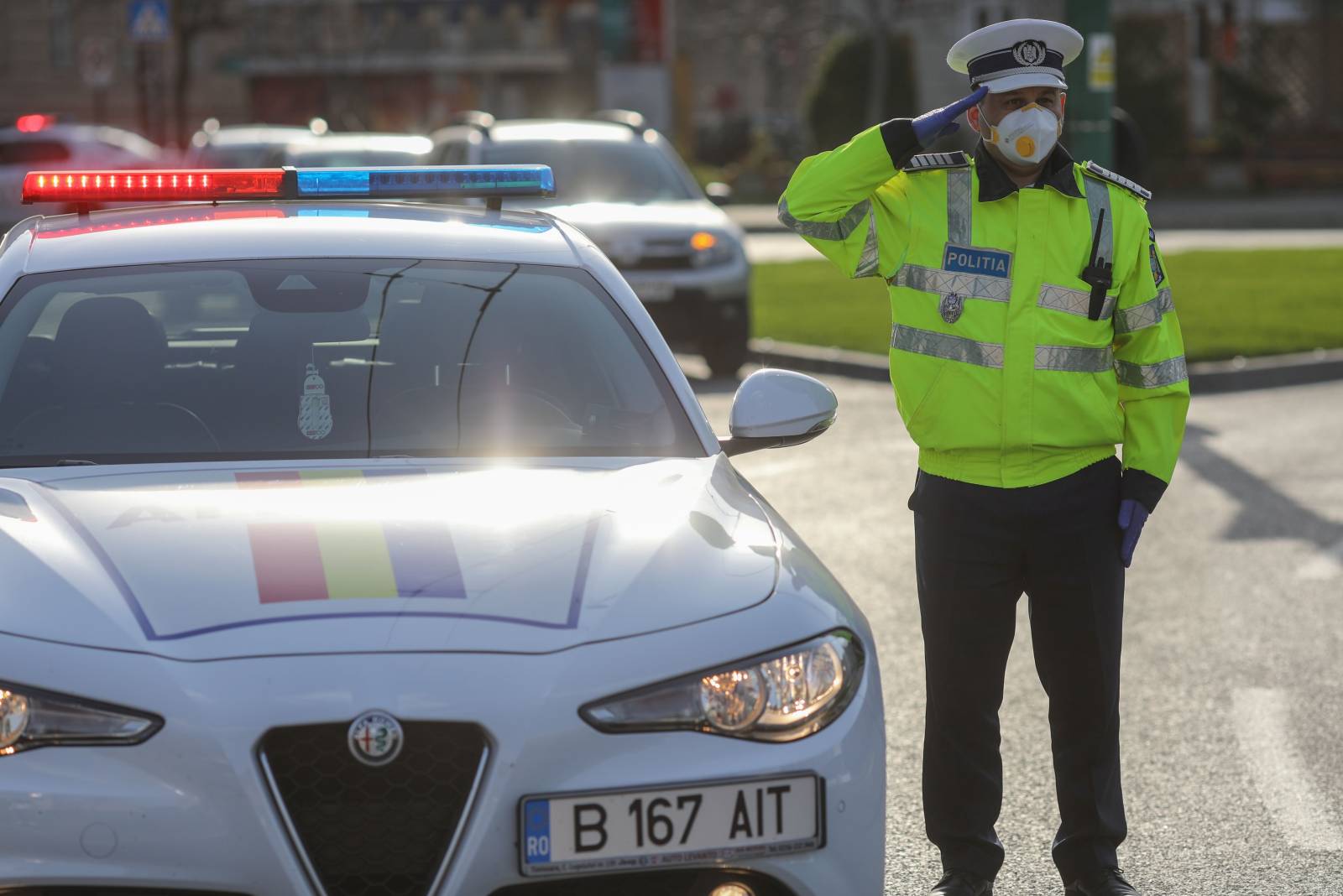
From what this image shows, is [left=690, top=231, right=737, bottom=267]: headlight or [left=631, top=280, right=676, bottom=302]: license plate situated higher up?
[left=690, top=231, right=737, bottom=267]: headlight

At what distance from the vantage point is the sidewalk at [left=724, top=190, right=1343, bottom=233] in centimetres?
2967

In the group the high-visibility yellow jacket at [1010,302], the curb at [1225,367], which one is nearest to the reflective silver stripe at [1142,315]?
the high-visibility yellow jacket at [1010,302]

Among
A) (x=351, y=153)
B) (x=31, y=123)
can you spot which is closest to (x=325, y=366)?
(x=351, y=153)

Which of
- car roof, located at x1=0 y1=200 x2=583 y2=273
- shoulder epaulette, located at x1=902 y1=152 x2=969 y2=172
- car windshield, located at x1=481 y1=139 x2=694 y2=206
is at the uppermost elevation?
shoulder epaulette, located at x1=902 y1=152 x2=969 y2=172

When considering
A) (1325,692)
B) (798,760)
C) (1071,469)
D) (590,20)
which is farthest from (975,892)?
(590,20)

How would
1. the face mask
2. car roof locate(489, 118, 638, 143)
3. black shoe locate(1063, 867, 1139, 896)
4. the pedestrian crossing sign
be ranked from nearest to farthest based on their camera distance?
the face mask
black shoe locate(1063, 867, 1139, 896)
car roof locate(489, 118, 638, 143)
the pedestrian crossing sign

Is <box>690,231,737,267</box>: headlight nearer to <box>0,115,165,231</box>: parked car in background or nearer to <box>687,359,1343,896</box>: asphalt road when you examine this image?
<box>687,359,1343,896</box>: asphalt road

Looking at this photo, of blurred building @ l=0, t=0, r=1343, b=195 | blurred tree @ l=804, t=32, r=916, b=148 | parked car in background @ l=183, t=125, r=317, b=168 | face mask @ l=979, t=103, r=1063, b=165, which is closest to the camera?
face mask @ l=979, t=103, r=1063, b=165

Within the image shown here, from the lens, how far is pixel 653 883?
10.2 ft

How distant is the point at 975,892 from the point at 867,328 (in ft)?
39.4

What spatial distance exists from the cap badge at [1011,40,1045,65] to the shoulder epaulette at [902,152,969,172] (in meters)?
0.22

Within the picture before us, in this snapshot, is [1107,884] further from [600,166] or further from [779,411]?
[600,166]

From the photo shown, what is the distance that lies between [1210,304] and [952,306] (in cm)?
1379

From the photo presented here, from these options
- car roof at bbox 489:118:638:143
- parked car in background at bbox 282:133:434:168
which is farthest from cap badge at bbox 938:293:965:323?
parked car in background at bbox 282:133:434:168
